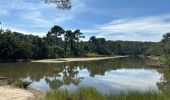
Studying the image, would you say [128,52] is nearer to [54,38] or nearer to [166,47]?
[54,38]

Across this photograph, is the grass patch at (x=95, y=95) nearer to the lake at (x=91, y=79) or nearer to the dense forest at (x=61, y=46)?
the lake at (x=91, y=79)

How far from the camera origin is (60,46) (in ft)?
392

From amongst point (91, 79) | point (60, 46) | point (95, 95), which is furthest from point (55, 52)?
point (95, 95)

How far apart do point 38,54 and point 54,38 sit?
117ft

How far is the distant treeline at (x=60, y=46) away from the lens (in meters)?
76.1

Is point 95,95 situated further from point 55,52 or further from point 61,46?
point 61,46

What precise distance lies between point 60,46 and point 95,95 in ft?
348

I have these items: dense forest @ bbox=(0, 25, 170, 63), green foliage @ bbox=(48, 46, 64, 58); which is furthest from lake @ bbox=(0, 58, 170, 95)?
green foliage @ bbox=(48, 46, 64, 58)

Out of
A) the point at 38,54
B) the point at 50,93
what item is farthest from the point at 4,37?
the point at 50,93

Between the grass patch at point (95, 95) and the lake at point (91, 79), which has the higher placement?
the grass patch at point (95, 95)

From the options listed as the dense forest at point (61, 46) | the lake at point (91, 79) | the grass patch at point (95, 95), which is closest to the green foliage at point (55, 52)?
the dense forest at point (61, 46)

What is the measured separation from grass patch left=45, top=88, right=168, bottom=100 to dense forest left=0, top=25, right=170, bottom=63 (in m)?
59.2

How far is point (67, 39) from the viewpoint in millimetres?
125750

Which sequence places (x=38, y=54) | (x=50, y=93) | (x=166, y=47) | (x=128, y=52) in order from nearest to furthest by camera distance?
(x=50, y=93) → (x=38, y=54) → (x=166, y=47) → (x=128, y=52)
